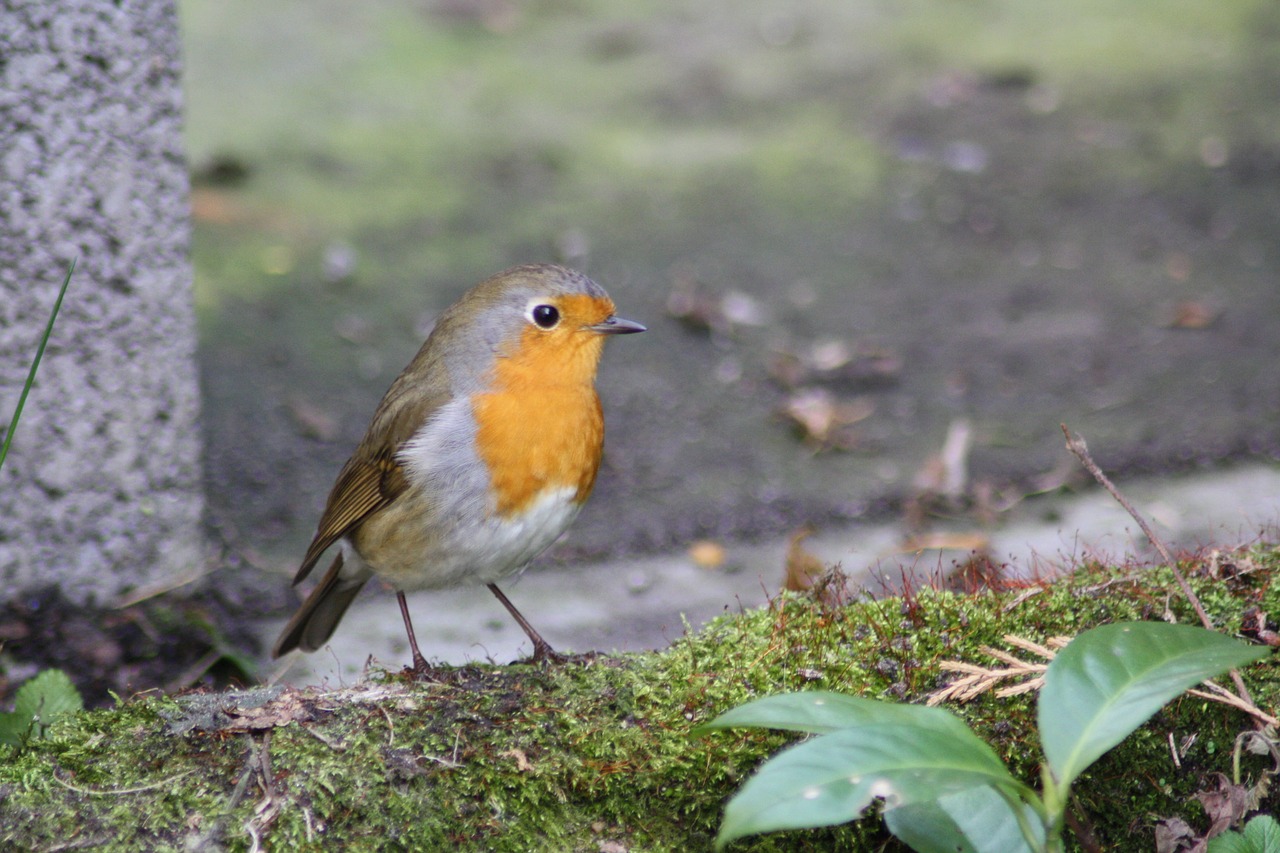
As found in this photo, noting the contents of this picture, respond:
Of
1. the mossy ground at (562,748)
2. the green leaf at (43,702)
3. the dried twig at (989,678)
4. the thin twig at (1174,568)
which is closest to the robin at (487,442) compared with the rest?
the mossy ground at (562,748)

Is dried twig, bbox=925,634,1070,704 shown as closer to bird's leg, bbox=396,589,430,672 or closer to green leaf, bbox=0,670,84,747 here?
bird's leg, bbox=396,589,430,672

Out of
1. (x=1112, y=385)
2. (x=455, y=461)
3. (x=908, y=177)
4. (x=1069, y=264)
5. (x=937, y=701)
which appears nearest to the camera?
(x=937, y=701)

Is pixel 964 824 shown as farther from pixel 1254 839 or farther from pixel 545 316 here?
pixel 545 316

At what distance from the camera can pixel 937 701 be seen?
2168mm

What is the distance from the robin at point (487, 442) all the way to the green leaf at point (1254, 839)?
4.39 ft

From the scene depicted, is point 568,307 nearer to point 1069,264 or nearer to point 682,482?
point 682,482

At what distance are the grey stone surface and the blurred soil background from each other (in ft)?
1.52

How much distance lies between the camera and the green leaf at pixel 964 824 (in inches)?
74.5

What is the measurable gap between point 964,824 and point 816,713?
1.03ft

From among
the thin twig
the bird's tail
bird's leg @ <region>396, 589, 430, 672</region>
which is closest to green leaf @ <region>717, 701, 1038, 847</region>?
the thin twig

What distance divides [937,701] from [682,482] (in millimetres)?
2409

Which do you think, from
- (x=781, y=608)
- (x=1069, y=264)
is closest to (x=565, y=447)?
(x=781, y=608)

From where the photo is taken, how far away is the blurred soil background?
456 cm

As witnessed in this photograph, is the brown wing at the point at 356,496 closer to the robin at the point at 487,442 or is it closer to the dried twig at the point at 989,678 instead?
the robin at the point at 487,442
